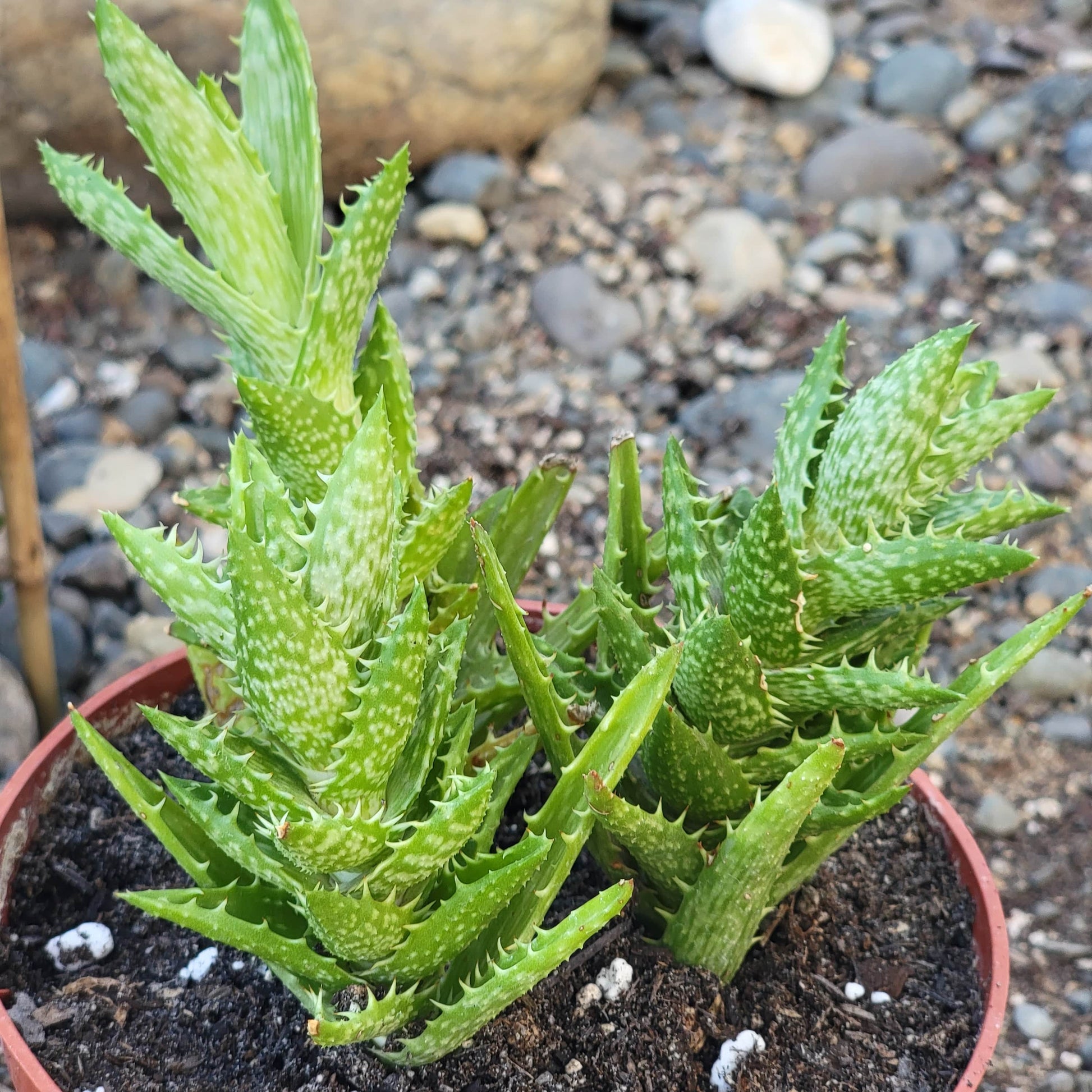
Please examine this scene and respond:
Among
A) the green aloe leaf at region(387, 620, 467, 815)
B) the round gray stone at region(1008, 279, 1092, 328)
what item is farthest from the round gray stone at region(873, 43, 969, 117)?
the green aloe leaf at region(387, 620, 467, 815)

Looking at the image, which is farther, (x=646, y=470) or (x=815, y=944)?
(x=646, y=470)

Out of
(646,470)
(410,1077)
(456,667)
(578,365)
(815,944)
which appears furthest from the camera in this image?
(578,365)

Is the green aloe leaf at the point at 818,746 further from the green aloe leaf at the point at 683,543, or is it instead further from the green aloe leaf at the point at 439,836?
the green aloe leaf at the point at 439,836

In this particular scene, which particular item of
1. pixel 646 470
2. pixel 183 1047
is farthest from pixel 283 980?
pixel 646 470

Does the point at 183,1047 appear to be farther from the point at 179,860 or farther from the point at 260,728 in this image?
the point at 260,728

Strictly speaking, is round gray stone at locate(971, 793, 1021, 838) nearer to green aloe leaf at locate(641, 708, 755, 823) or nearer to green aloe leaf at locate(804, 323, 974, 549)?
green aloe leaf at locate(641, 708, 755, 823)
